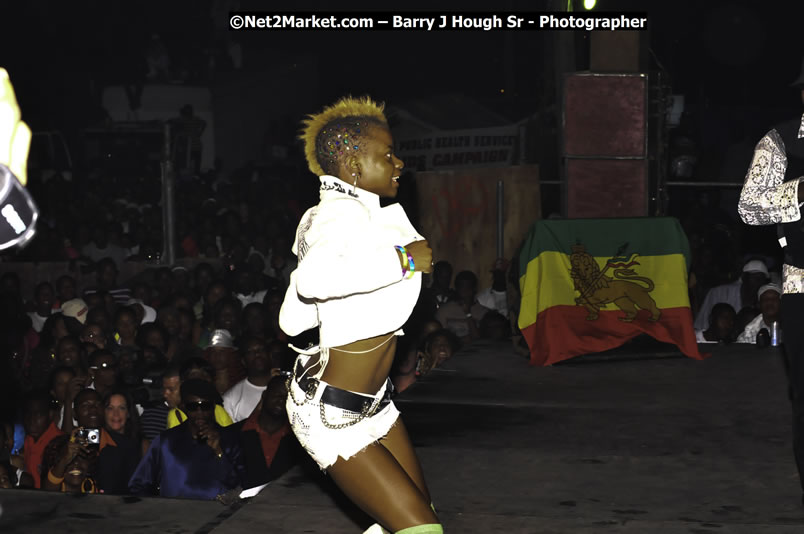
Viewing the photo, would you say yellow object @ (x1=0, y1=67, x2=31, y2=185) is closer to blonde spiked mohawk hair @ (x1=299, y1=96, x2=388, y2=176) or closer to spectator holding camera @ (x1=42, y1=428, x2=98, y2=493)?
blonde spiked mohawk hair @ (x1=299, y1=96, x2=388, y2=176)

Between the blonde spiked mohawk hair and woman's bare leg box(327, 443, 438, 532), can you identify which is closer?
woman's bare leg box(327, 443, 438, 532)

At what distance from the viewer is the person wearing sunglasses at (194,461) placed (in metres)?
6.27

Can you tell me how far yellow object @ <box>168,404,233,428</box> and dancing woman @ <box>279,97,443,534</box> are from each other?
12.3ft

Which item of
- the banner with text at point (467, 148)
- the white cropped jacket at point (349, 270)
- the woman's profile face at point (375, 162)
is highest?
the banner with text at point (467, 148)

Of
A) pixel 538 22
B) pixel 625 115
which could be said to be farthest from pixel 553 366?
pixel 538 22

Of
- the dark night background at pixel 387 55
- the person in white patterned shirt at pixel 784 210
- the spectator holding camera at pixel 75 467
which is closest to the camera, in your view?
the person in white patterned shirt at pixel 784 210

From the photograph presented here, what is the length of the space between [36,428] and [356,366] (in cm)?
505

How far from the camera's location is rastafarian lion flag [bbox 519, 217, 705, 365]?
8344 millimetres

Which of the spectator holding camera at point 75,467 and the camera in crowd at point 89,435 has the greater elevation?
the camera in crowd at point 89,435

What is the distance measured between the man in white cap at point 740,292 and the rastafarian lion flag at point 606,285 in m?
1.86

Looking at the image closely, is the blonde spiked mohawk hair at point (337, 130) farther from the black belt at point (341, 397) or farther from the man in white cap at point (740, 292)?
the man in white cap at point (740, 292)

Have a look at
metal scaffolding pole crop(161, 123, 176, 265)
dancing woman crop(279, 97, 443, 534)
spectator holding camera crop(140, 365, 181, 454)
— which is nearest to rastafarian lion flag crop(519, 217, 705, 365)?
spectator holding camera crop(140, 365, 181, 454)

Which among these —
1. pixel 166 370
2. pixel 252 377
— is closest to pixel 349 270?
pixel 252 377

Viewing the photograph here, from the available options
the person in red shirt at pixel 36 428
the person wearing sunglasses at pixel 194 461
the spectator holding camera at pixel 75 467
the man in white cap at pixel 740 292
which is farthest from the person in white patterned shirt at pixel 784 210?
the man in white cap at pixel 740 292
